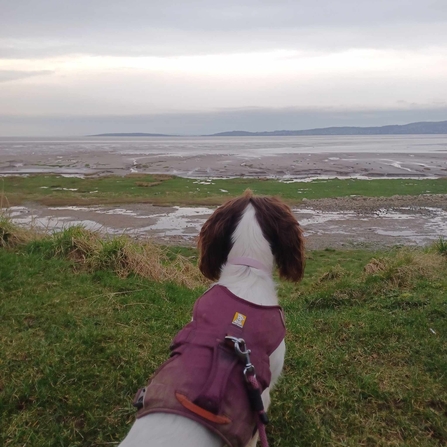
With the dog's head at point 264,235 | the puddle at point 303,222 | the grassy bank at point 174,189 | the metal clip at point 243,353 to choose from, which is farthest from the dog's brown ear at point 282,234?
the grassy bank at point 174,189

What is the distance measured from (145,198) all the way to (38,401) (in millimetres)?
17282

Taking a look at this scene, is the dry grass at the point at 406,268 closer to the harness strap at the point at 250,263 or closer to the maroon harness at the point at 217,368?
the harness strap at the point at 250,263

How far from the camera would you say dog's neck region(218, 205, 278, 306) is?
254 centimetres

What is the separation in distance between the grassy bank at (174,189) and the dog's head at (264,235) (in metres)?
16.1

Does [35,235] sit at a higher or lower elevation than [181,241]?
higher

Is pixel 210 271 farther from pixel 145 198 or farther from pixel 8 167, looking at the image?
pixel 8 167

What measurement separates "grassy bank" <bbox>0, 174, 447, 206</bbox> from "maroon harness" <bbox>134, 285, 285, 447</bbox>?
1684 centimetres

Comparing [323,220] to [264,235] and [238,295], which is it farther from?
[238,295]

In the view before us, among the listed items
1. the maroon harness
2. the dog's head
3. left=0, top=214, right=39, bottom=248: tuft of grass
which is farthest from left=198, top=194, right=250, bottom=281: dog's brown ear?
left=0, top=214, right=39, bottom=248: tuft of grass

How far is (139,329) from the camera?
4355mm

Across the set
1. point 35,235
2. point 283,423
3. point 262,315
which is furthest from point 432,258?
point 35,235

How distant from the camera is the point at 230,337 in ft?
6.70

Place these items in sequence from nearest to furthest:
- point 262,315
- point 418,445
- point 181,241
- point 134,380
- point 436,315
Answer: point 262,315 → point 418,445 → point 134,380 → point 436,315 → point 181,241

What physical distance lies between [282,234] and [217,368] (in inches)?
46.2
